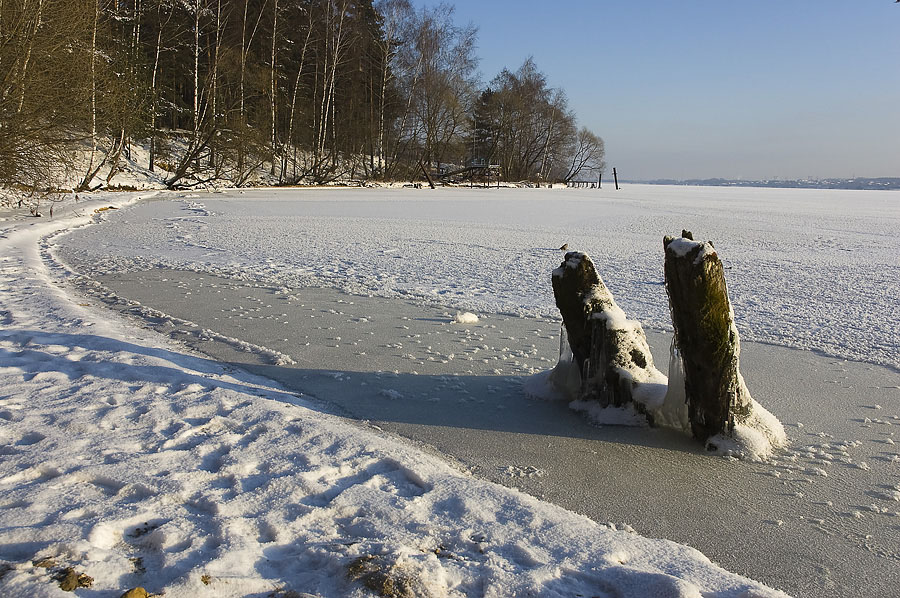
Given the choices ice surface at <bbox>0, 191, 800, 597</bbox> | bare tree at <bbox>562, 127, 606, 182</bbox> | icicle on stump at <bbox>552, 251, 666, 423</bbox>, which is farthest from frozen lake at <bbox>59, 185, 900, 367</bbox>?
bare tree at <bbox>562, 127, 606, 182</bbox>

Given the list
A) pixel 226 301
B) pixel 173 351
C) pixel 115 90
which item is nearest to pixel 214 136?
pixel 115 90

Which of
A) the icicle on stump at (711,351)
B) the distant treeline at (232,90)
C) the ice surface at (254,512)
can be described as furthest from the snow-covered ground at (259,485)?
the distant treeline at (232,90)

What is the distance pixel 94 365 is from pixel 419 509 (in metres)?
2.59

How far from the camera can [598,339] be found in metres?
3.53

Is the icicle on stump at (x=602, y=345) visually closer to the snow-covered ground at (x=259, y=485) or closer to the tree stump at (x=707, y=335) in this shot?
the tree stump at (x=707, y=335)

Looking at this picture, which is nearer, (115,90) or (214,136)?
(115,90)

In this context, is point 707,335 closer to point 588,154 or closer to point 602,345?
point 602,345

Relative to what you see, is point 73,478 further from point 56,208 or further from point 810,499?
point 56,208

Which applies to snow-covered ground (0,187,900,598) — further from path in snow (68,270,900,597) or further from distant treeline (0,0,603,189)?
distant treeline (0,0,603,189)

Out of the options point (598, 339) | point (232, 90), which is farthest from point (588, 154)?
point (598, 339)

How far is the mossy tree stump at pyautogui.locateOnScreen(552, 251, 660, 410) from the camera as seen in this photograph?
3475mm

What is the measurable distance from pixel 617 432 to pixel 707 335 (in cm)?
67

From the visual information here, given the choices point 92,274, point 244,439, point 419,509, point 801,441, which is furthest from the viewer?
point 92,274

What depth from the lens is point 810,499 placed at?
8.61ft
